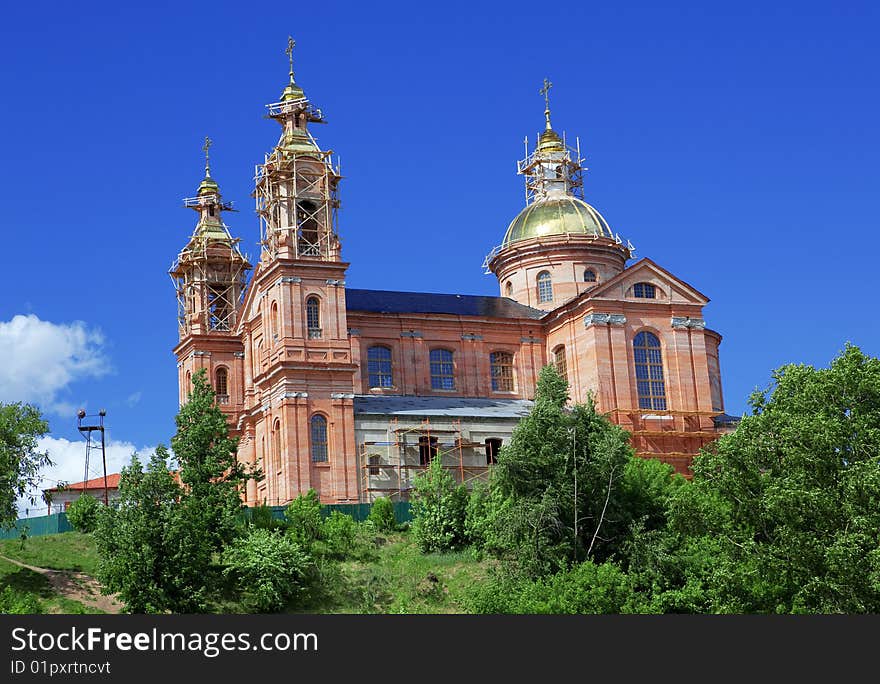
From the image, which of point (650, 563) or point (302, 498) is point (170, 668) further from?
point (302, 498)

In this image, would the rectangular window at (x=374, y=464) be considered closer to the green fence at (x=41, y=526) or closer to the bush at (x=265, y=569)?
the bush at (x=265, y=569)

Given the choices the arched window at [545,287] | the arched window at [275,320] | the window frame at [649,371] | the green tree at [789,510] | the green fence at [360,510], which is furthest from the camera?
the arched window at [545,287]

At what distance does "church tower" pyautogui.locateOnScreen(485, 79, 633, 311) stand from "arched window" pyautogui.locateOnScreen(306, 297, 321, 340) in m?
17.2

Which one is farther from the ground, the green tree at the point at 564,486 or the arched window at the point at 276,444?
the arched window at the point at 276,444

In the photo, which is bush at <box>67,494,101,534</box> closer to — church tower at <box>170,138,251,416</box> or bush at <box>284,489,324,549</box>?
bush at <box>284,489,324,549</box>

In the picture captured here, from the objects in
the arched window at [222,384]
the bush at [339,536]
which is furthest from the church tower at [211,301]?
the bush at [339,536]

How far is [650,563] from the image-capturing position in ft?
162

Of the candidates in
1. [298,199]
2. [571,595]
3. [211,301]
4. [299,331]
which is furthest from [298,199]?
[571,595]

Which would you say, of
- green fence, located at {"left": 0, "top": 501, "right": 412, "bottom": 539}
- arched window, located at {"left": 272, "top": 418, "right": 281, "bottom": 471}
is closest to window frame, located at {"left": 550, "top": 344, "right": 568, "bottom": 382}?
green fence, located at {"left": 0, "top": 501, "right": 412, "bottom": 539}

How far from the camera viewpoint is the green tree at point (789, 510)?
143ft

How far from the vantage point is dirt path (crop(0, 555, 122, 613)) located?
51.1 meters

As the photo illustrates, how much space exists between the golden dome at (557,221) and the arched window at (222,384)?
61.4 ft

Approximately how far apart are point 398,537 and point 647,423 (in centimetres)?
1717

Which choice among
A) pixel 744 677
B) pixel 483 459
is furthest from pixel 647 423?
pixel 744 677
